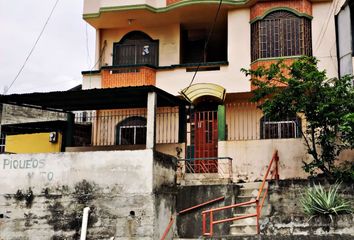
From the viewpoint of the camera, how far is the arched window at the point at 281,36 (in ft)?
56.4

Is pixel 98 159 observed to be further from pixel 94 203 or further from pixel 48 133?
pixel 48 133

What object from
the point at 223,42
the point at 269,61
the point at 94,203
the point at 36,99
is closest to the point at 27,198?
the point at 94,203

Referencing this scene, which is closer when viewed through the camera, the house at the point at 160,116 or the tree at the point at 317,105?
the house at the point at 160,116

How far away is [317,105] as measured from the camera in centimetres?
1352

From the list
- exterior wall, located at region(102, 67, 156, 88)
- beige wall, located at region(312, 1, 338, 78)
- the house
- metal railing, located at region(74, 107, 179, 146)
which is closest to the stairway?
the house

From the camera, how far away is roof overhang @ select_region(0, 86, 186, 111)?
14.2 metres

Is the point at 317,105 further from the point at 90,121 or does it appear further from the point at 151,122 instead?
A: the point at 90,121

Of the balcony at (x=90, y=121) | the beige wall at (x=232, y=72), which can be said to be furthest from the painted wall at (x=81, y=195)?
the beige wall at (x=232, y=72)

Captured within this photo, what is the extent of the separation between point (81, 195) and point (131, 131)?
5.65 metres

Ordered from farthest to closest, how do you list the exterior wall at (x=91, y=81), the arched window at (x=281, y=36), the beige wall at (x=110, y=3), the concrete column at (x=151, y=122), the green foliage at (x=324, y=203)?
the exterior wall at (x=91, y=81)
the beige wall at (x=110, y=3)
the arched window at (x=281, y=36)
the concrete column at (x=151, y=122)
the green foliage at (x=324, y=203)

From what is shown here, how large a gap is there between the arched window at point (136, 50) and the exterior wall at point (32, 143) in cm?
383

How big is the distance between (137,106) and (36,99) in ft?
11.6

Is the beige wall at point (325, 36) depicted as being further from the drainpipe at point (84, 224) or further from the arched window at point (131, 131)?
the drainpipe at point (84, 224)

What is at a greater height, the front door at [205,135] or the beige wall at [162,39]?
the beige wall at [162,39]
